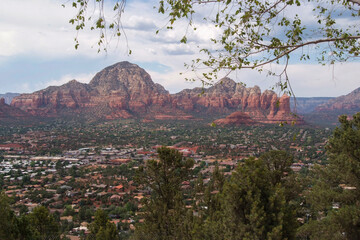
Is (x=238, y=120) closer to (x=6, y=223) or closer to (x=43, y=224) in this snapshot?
(x=43, y=224)

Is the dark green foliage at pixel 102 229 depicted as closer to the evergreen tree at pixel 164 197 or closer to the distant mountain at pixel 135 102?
the evergreen tree at pixel 164 197

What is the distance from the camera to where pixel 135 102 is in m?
132

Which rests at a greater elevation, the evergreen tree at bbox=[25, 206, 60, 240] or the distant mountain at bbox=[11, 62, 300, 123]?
the distant mountain at bbox=[11, 62, 300, 123]

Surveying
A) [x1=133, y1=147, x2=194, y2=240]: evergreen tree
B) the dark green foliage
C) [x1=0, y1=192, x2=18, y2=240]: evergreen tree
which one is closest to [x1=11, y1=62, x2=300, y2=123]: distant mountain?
[x1=133, y1=147, x2=194, y2=240]: evergreen tree

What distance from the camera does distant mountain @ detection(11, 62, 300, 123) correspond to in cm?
12169

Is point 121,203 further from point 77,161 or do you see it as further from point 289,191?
point 77,161

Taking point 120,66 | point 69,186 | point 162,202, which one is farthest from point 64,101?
point 162,202

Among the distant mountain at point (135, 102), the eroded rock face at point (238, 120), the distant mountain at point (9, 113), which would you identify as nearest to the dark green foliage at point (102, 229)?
the eroded rock face at point (238, 120)

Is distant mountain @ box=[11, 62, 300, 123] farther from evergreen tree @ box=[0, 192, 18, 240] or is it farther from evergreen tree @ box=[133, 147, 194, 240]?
evergreen tree @ box=[0, 192, 18, 240]

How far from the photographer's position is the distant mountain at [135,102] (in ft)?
399

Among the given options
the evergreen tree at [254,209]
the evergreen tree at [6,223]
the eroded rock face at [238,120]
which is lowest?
the eroded rock face at [238,120]

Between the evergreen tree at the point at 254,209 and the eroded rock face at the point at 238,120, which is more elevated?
the evergreen tree at the point at 254,209

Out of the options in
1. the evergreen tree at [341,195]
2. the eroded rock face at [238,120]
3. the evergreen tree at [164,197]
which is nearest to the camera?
the evergreen tree at [341,195]

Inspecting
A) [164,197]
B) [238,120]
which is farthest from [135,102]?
[164,197]
